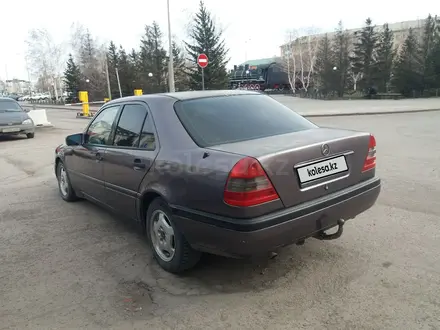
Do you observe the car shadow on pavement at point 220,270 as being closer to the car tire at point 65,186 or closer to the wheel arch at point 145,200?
the wheel arch at point 145,200

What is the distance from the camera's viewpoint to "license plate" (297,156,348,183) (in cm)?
285

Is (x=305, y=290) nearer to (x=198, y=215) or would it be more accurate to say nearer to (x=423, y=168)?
(x=198, y=215)

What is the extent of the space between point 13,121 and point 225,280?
13.7 metres

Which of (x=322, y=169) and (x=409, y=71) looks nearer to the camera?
(x=322, y=169)

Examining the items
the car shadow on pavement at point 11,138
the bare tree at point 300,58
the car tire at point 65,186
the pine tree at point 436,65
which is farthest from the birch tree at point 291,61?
the car tire at point 65,186

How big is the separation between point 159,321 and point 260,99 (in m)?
2.45

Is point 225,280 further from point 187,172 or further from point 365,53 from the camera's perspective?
point 365,53

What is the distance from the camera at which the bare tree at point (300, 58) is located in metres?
51.0

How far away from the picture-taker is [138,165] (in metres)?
3.48

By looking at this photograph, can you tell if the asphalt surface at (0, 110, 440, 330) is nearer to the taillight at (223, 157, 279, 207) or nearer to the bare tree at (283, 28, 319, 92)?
the taillight at (223, 157, 279, 207)

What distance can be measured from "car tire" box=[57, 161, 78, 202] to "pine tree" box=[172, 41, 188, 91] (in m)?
34.4

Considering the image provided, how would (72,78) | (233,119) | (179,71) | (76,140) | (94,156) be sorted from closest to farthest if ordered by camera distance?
1. (233,119)
2. (94,156)
3. (76,140)
4. (179,71)
5. (72,78)

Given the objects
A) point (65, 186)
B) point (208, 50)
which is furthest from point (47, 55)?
point (65, 186)

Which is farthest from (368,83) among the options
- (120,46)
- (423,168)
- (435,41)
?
(423,168)
